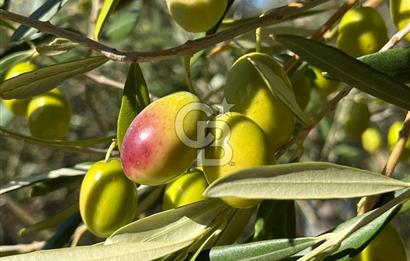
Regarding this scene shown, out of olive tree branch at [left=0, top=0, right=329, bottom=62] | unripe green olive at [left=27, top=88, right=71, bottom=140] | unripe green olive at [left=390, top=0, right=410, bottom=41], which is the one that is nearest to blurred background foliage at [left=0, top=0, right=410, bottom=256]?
unripe green olive at [left=27, top=88, right=71, bottom=140]

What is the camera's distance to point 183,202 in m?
0.88

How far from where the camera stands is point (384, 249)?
0.85 m

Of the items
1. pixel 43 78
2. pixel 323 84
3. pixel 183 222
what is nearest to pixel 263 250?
pixel 183 222

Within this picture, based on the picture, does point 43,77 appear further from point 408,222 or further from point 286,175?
point 408,222

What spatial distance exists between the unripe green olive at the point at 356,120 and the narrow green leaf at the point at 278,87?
0.66 meters

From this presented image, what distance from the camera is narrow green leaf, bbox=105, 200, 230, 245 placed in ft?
2.69

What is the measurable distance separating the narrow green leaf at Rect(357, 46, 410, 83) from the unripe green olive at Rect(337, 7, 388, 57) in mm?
157

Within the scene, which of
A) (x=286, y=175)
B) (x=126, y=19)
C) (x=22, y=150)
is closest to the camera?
(x=286, y=175)

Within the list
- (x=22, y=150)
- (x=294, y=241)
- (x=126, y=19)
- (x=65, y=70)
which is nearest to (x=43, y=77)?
(x=65, y=70)

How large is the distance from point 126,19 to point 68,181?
1.64 ft

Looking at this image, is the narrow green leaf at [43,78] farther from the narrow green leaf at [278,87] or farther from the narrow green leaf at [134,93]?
the narrow green leaf at [278,87]

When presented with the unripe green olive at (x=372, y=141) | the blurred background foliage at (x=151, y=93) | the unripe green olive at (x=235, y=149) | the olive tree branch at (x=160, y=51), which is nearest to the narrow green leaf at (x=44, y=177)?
the blurred background foliage at (x=151, y=93)

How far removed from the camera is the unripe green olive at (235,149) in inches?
28.9

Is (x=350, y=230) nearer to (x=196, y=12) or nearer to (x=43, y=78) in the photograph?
(x=196, y=12)
